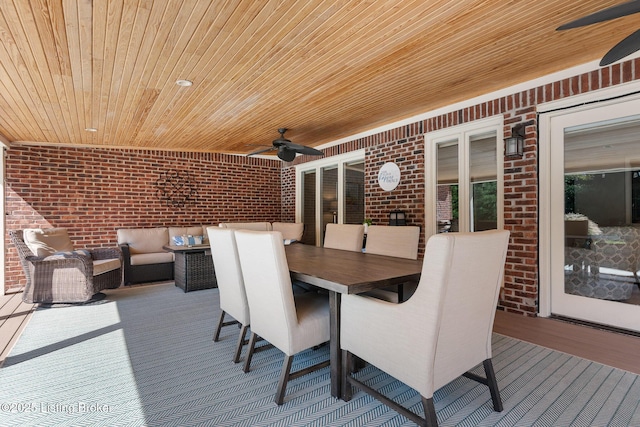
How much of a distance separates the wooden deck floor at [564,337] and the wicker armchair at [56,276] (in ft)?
1.05

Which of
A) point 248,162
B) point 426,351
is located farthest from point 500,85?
point 248,162

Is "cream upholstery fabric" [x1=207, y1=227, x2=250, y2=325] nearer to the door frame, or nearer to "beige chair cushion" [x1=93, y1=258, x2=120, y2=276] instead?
"beige chair cushion" [x1=93, y1=258, x2=120, y2=276]

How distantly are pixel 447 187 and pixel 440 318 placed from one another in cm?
295

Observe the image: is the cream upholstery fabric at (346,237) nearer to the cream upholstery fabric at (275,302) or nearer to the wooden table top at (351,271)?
the wooden table top at (351,271)

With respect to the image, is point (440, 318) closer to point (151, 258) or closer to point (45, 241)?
point (151, 258)

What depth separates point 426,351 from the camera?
1419 millimetres

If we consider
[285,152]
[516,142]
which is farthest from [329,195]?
[516,142]

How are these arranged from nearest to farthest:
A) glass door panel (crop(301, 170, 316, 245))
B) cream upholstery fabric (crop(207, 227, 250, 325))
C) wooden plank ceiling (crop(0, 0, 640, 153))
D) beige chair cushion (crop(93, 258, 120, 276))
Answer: wooden plank ceiling (crop(0, 0, 640, 153)) → cream upholstery fabric (crop(207, 227, 250, 325)) → beige chair cushion (crop(93, 258, 120, 276)) → glass door panel (crop(301, 170, 316, 245))

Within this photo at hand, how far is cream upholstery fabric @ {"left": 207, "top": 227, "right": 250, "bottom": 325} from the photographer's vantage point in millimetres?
2307

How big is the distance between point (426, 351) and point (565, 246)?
2.58 m

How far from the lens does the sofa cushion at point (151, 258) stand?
4.91 m

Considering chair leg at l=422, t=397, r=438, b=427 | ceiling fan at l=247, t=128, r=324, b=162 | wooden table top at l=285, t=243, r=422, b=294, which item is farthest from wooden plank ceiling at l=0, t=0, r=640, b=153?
chair leg at l=422, t=397, r=438, b=427

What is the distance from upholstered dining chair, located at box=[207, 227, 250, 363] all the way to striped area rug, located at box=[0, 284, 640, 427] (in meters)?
0.31

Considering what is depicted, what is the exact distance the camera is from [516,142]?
125 inches
